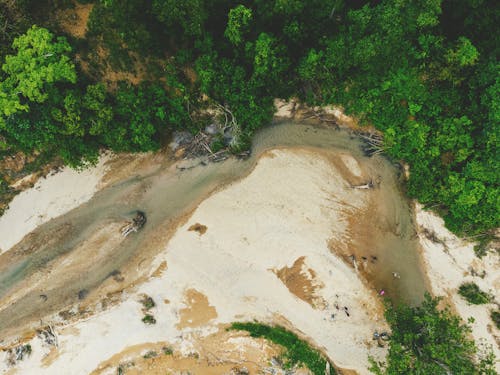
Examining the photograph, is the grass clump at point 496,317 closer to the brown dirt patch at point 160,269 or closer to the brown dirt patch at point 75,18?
the brown dirt patch at point 160,269

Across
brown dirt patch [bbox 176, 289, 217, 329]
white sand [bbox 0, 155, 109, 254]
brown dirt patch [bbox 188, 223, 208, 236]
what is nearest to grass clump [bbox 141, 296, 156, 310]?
brown dirt patch [bbox 176, 289, 217, 329]

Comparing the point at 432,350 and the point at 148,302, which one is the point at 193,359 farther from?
the point at 432,350

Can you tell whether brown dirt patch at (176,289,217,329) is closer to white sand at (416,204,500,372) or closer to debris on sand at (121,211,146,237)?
debris on sand at (121,211,146,237)

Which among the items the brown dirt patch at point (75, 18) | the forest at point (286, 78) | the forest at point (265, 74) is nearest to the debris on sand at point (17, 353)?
the forest at point (286, 78)

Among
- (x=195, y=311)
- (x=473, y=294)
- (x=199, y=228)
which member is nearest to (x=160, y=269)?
(x=195, y=311)

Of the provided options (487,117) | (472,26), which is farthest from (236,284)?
(472,26)
